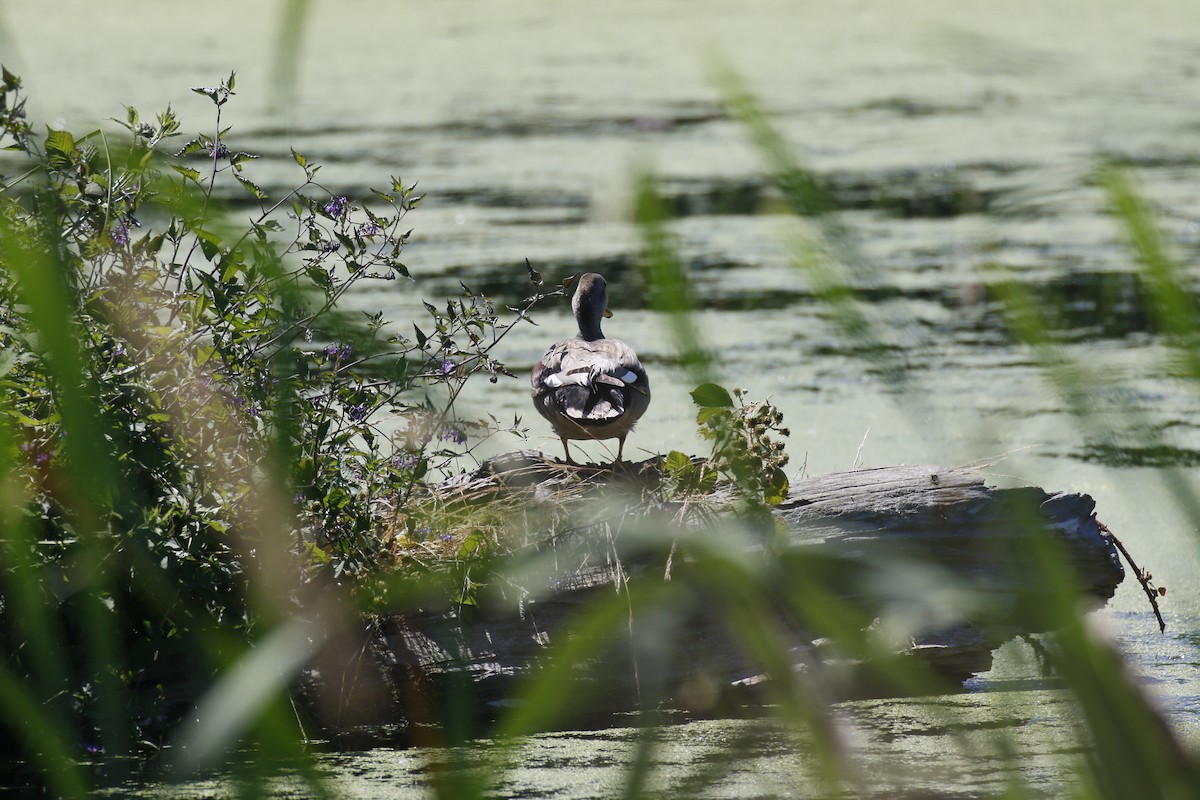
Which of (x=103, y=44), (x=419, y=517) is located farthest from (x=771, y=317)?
(x=103, y=44)

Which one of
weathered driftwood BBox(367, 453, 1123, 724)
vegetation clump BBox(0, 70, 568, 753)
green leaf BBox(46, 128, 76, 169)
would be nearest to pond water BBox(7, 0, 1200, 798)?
weathered driftwood BBox(367, 453, 1123, 724)

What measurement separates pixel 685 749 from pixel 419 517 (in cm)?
70

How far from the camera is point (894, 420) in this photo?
4.55 m

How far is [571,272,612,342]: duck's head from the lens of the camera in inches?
148

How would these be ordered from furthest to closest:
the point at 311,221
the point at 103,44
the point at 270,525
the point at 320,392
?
the point at 103,44 < the point at 320,392 < the point at 311,221 < the point at 270,525

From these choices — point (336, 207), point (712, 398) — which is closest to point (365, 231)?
point (336, 207)

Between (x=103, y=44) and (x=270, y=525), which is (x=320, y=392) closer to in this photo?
(x=270, y=525)

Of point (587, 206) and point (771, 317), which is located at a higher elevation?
point (587, 206)

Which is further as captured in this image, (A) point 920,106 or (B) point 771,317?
(A) point 920,106

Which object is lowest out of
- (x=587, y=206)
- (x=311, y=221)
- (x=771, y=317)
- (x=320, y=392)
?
(x=320, y=392)

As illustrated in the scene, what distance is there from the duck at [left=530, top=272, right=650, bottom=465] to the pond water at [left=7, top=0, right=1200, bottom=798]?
351mm

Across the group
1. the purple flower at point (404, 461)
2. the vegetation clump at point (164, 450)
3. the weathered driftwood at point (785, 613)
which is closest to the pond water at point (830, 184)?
the weathered driftwood at point (785, 613)

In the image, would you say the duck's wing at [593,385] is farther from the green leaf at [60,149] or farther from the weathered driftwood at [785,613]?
the green leaf at [60,149]

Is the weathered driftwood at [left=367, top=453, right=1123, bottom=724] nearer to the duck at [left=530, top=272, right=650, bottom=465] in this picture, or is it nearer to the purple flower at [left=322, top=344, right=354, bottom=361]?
the duck at [left=530, top=272, right=650, bottom=465]
